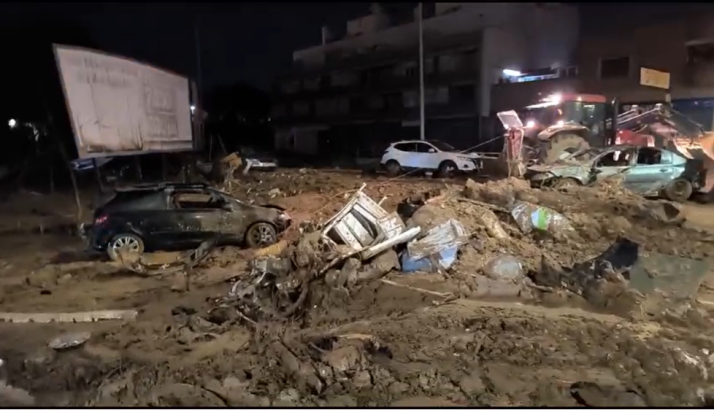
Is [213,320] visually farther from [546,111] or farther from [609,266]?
[546,111]

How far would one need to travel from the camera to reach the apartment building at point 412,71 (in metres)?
33.1

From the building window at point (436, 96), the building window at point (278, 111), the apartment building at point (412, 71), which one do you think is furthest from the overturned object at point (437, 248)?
the building window at point (278, 111)

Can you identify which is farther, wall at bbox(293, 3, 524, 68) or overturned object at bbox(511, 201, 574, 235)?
wall at bbox(293, 3, 524, 68)

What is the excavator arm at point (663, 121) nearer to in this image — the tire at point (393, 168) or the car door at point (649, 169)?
the car door at point (649, 169)

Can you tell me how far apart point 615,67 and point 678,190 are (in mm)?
14610

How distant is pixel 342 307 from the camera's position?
744 cm

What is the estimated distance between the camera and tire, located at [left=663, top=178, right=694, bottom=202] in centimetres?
1449

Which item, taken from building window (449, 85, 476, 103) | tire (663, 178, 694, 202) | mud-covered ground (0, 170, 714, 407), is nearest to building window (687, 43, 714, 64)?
building window (449, 85, 476, 103)

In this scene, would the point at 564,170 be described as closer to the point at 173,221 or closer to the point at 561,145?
the point at 561,145

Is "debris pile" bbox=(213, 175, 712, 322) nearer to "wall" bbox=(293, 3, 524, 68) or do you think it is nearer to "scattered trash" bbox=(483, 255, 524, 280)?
"scattered trash" bbox=(483, 255, 524, 280)

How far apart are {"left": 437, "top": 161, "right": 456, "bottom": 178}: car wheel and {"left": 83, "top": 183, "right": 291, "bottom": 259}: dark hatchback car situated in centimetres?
1070

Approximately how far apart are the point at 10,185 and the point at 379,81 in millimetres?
25878

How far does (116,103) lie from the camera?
1471 centimetres

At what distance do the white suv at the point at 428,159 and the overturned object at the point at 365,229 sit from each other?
1157cm
